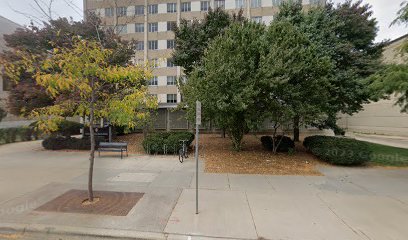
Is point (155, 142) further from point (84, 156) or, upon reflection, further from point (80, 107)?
point (80, 107)

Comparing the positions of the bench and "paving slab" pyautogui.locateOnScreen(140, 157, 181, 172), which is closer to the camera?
"paving slab" pyautogui.locateOnScreen(140, 157, 181, 172)

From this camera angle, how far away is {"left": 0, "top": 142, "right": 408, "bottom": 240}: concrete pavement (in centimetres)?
445

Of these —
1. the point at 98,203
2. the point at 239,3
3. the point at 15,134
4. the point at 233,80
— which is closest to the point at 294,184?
the point at 233,80

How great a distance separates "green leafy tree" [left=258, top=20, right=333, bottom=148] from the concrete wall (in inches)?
748

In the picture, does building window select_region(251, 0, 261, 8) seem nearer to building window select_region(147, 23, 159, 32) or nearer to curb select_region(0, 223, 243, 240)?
building window select_region(147, 23, 159, 32)

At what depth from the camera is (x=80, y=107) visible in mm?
6000

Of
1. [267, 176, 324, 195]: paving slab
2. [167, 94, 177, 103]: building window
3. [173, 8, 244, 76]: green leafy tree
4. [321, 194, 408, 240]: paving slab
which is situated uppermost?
[173, 8, 244, 76]: green leafy tree

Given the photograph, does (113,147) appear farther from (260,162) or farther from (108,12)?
(108,12)

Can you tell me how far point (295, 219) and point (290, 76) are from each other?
20.6 ft

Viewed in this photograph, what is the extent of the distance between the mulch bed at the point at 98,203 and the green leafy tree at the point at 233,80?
492 cm

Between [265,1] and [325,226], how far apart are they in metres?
36.7

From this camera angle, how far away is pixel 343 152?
10.2 m

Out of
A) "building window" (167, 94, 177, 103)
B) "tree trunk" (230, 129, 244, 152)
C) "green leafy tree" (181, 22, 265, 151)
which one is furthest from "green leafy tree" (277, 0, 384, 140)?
"building window" (167, 94, 177, 103)

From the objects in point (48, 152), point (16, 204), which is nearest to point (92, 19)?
point (48, 152)
